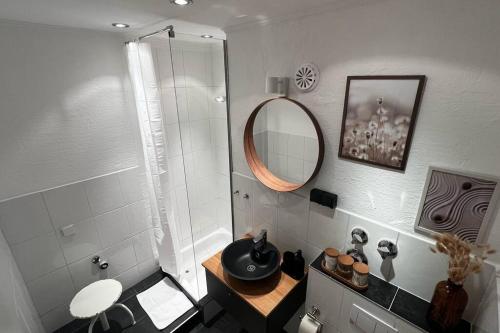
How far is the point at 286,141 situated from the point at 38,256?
6.29ft

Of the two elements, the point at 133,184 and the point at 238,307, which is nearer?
the point at 238,307

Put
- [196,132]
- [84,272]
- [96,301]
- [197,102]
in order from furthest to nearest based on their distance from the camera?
[196,132] → [197,102] → [84,272] → [96,301]

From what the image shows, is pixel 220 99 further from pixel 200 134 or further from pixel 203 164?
pixel 203 164

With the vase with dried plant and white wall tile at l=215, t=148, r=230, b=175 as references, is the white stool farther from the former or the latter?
the vase with dried plant

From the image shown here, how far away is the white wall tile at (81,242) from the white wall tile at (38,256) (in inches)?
1.6

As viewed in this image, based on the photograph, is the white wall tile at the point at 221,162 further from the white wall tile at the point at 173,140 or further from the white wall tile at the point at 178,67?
the white wall tile at the point at 178,67

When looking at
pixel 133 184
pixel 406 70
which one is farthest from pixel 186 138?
pixel 406 70

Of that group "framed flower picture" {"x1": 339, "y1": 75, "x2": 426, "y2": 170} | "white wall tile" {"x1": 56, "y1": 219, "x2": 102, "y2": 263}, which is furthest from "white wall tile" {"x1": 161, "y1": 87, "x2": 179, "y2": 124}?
"framed flower picture" {"x1": 339, "y1": 75, "x2": 426, "y2": 170}

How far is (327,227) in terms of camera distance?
1452 millimetres

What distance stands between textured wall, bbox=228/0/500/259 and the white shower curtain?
2.55 feet

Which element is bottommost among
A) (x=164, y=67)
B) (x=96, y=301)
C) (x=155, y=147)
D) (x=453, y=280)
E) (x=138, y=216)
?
(x=96, y=301)

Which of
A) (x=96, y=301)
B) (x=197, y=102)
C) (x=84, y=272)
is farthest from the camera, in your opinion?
(x=197, y=102)

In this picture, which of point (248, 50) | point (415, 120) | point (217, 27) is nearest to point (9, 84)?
point (217, 27)

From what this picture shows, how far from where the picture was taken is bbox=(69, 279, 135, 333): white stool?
1.68 meters
